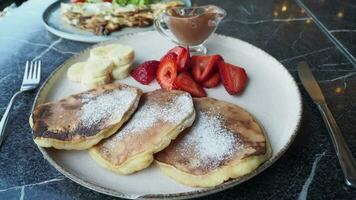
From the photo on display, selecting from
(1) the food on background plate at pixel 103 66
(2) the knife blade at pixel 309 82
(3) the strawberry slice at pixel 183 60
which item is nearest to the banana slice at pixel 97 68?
(1) the food on background plate at pixel 103 66

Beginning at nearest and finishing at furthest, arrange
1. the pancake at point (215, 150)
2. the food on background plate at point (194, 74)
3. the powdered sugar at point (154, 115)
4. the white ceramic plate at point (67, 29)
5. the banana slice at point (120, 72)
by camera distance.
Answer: the pancake at point (215, 150) → the powdered sugar at point (154, 115) → the food on background plate at point (194, 74) → the banana slice at point (120, 72) → the white ceramic plate at point (67, 29)

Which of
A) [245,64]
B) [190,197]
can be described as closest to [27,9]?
[245,64]

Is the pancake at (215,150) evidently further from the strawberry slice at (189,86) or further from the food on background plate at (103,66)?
the food on background plate at (103,66)

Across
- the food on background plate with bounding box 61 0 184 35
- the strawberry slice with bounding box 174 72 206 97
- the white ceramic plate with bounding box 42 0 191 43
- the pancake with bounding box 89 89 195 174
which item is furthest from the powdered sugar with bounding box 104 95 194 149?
the food on background plate with bounding box 61 0 184 35

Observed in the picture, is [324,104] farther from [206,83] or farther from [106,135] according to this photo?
[106,135]

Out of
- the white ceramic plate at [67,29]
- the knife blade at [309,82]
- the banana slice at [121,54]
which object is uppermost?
the knife blade at [309,82]

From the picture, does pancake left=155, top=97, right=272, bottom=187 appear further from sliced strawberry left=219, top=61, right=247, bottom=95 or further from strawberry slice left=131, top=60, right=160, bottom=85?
strawberry slice left=131, top=60, right=160, bottom=85

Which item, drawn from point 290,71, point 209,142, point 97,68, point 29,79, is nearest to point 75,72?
point 97,68
